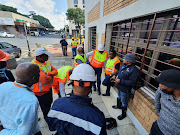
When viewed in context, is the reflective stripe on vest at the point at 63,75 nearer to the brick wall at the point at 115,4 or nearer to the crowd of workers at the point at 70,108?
the crowd of workers at the point at 70,108

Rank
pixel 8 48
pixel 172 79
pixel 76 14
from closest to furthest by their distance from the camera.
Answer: pixel 172 79 < pixel 8 48 < pixel 76 14

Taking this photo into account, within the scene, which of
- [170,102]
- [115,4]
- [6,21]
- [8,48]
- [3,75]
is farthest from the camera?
[6,21]

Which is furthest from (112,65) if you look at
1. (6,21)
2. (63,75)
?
(6,21)

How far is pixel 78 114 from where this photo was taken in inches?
34.5

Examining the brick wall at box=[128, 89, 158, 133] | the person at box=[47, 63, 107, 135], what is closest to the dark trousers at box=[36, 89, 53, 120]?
the person at box=[47, 63, 107, 135]

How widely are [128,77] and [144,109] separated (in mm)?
818

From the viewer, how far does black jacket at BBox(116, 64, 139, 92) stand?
2.10 metres

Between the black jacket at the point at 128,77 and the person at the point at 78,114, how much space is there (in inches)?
55.3

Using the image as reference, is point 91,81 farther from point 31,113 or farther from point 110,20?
point 110,20

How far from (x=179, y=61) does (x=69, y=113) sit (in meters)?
2.06

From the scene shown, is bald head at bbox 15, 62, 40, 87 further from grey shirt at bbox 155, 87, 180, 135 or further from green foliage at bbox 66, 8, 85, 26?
green foliage at bbox 66, 8, 85, 26

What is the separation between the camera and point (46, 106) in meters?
2.27

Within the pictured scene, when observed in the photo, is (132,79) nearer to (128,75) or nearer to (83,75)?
(128,75)

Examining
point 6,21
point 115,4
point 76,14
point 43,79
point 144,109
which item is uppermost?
point 76,14
